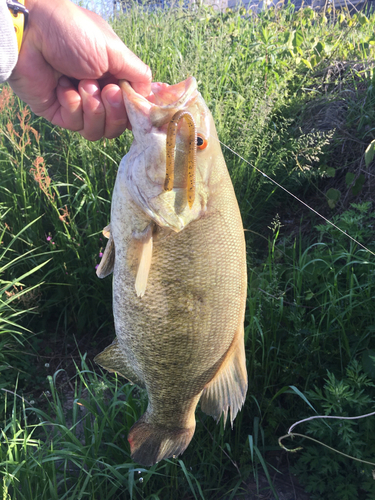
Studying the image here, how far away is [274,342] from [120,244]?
1479 mm

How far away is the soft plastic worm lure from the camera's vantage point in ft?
4.27

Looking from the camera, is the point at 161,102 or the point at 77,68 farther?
the point at 77,68

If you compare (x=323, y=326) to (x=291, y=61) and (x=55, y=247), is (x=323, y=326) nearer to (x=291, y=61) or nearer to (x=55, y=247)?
(x=55, y=247)

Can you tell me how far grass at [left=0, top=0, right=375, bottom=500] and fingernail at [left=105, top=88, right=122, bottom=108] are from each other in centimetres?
81

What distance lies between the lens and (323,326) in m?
2.59

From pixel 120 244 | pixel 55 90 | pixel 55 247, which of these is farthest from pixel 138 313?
pixel 55 247

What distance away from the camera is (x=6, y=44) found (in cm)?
158

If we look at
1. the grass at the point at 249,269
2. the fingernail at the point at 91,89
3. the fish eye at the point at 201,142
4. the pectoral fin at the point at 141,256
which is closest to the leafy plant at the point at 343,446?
the grass at the point at 249,269

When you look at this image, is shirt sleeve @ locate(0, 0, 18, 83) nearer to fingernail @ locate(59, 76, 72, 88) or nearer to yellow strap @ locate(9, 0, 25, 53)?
yellow strap @ locate(9, 0, 25, 53)

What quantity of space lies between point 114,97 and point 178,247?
2.45 ft

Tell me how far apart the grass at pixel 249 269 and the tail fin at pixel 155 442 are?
452mm

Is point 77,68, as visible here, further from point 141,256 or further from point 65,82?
point 141,256

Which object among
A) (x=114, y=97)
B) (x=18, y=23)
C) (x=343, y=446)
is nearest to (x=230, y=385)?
(x=343, y=446)

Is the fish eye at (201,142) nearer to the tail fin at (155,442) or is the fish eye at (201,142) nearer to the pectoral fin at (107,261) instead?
the pectoral fin at (107,261)
